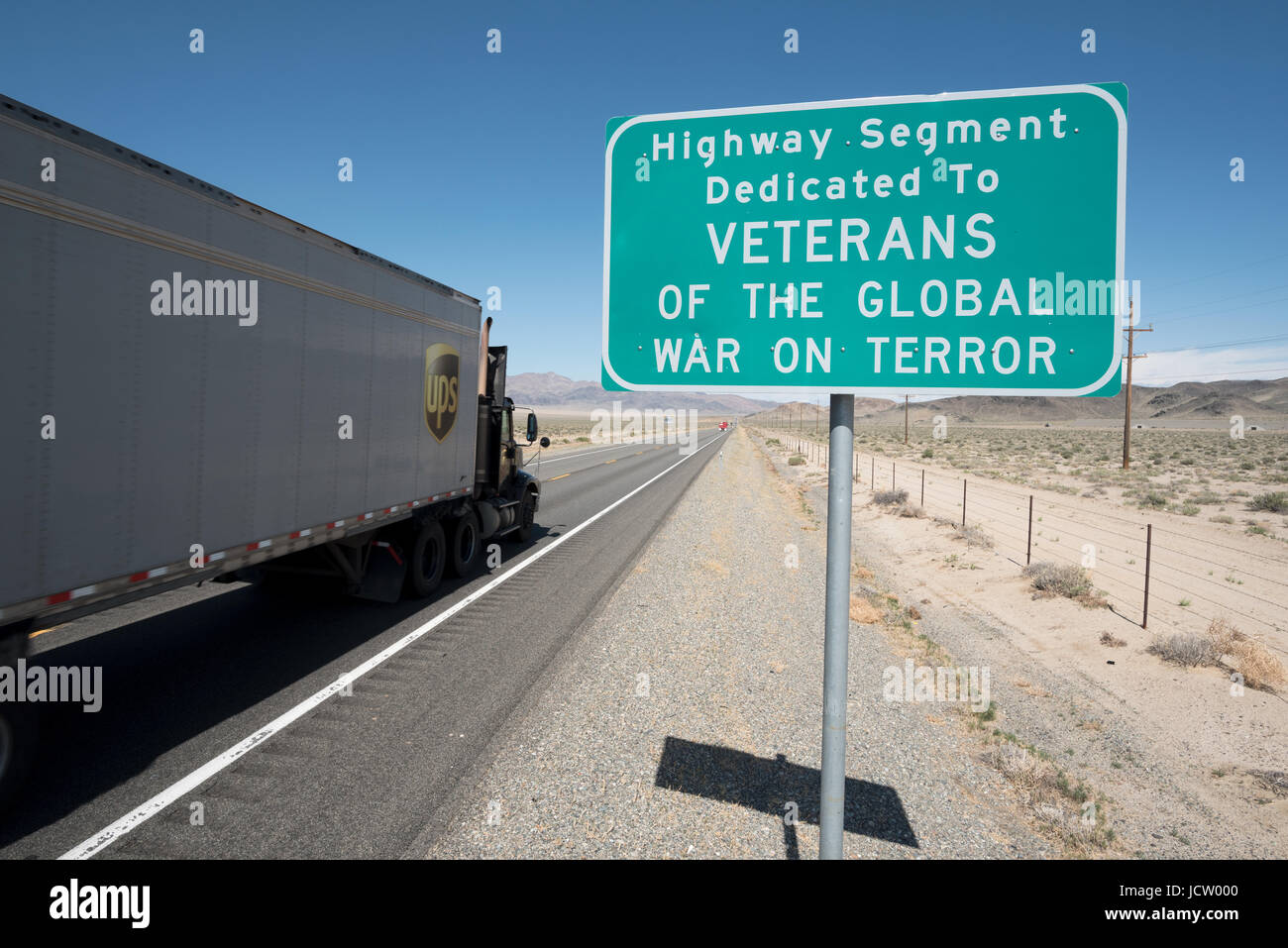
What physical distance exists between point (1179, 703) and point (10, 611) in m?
9.30

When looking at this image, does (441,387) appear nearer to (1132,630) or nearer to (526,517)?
(526,517)

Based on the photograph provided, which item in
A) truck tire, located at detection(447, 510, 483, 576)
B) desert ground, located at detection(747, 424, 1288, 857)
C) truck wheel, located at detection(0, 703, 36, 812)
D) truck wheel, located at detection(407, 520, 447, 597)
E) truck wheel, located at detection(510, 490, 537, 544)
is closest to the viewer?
truck wheel, located at detection(0, 703, 36, 812)

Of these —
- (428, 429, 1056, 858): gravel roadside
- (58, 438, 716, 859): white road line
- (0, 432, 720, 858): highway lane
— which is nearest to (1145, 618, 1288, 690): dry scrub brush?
(428, 429, 1056, 858): gravel roadside

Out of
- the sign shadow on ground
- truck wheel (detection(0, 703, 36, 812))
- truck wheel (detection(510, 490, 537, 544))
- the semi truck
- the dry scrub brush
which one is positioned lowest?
the sign shadow on ground

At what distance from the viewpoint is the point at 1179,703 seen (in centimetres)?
669

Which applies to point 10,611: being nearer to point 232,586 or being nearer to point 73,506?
point 73,506

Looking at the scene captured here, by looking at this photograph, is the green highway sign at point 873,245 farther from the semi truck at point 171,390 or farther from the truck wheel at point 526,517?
the truck wheel at point 526,517

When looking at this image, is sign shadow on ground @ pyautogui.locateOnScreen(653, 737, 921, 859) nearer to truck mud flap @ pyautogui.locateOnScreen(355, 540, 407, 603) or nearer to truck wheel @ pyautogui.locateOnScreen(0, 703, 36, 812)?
truck wheel @ pyautogui.locateOnScreen(0, 703, 36, 812)

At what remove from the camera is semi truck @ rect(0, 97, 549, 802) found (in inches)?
156

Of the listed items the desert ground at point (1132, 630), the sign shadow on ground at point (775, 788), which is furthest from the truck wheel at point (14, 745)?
the desert ground at point (1132, 630)

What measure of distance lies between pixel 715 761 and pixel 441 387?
21.4ft

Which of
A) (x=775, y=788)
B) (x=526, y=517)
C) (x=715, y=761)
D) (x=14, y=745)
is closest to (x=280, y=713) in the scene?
(x=14, y=745)

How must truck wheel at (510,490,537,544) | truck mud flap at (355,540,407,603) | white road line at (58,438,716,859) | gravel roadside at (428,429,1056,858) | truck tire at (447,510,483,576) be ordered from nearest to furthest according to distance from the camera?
white road line at (58,438,716,859) → gravel roadside at (428,429,1056,858) → truck mud flap at (355,540,407,603) → truck tire at (447,510,483,576) → truck wheel at (510,490,537,544)
